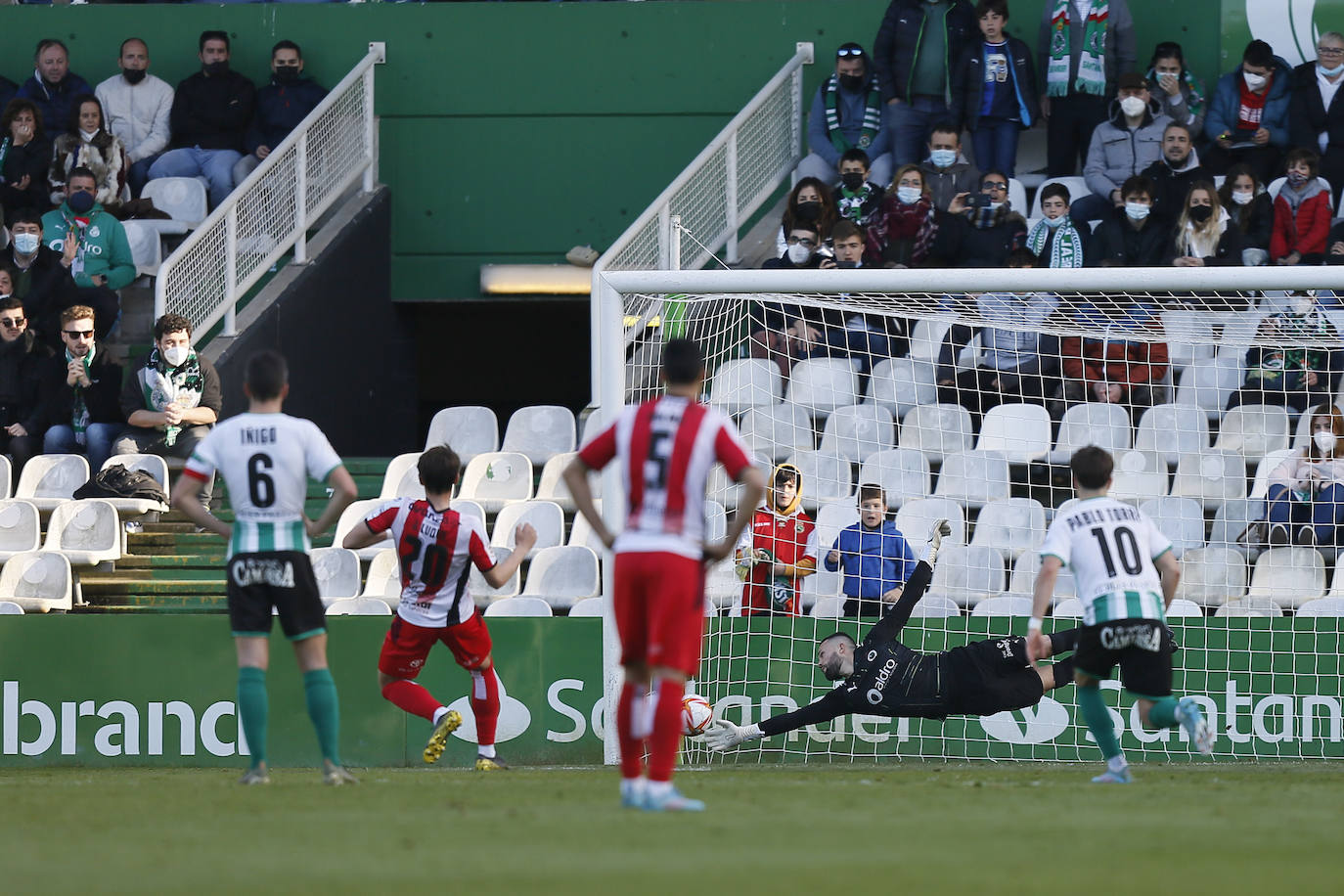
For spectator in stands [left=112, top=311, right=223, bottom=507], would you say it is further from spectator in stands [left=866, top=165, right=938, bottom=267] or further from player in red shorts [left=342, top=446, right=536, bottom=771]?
spectator in stands [left=866, top=165, right=938, bottom=267]

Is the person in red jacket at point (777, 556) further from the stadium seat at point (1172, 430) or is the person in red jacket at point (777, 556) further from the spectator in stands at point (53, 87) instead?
the spectator in stands at point (53, 87)

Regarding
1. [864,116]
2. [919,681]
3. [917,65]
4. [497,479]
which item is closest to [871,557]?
[919,681]

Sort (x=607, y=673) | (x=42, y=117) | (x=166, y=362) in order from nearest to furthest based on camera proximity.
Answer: (x=607, y=673)
(x=166, y=362)
(x=42, y=117)

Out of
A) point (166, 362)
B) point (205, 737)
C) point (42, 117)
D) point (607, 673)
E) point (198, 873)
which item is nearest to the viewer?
point (198, 873)

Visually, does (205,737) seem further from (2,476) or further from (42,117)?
(42,117)

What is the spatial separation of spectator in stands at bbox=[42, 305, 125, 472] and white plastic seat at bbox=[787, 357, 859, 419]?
16.6 ft

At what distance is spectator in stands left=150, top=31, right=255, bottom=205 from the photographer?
52.1 ft

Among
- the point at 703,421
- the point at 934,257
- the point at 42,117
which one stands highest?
the point at 42,117

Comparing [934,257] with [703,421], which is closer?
[703,421]

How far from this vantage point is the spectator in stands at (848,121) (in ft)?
48.9

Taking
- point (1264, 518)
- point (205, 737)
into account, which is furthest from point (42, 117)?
point (1264, 518)

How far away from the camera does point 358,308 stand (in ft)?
53.5

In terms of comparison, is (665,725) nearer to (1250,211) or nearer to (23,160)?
(1250,211)

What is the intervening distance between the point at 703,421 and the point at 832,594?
491 centimetres
